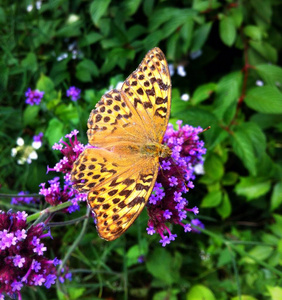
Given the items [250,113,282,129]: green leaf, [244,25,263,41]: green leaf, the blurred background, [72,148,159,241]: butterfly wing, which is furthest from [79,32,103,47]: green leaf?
[72,148,159,241]: butterfly wing

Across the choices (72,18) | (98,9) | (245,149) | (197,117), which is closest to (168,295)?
(245,149)

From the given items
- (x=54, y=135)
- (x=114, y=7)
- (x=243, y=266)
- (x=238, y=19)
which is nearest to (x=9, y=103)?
(x=54, y=135)

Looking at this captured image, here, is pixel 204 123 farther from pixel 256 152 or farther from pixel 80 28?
pixel 80 28

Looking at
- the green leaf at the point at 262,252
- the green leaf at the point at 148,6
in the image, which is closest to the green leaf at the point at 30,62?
the green leaf at the point at 148,6

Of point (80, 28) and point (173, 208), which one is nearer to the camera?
point (173, 208)

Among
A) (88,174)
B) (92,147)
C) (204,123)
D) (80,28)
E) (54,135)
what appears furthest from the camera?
(80,28)

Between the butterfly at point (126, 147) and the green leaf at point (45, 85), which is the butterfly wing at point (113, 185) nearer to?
the butterfly at point (126, 147)

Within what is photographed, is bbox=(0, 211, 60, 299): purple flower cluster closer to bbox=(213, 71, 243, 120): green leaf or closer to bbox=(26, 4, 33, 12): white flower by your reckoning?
bbox=(213, 71, 243, 120): green leaf
